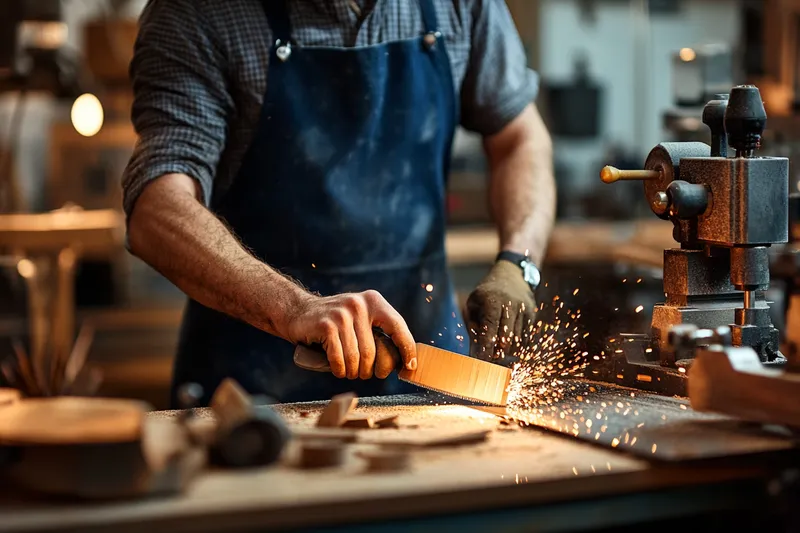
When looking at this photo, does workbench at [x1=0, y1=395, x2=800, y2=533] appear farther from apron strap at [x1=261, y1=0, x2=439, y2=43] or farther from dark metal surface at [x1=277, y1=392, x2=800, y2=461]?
apron strap at [x1=261, y1=0, x2=439, y2=43]

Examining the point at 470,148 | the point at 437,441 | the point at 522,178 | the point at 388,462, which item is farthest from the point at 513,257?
the point at 470,148

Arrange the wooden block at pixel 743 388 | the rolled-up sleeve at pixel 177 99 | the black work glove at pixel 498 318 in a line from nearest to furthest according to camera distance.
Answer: the wooden block at pixel 743 388 < the black work glove at pixel 498 318 < the rolled-up sleeve at pixel 177 99

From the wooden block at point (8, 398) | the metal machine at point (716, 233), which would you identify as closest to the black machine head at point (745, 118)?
the metal machine at point (716, 233)

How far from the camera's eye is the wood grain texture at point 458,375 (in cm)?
166

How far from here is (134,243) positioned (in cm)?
218

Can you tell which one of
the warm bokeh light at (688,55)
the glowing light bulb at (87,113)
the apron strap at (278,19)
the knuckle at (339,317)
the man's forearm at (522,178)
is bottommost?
the knuckle at (339,317)

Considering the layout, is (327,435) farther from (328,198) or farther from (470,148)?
(470,148)

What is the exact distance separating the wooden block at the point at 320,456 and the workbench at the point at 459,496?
15 mm

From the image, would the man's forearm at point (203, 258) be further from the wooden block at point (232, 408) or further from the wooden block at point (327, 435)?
the wooden block at point (232, 408)

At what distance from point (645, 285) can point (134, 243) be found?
106 inches

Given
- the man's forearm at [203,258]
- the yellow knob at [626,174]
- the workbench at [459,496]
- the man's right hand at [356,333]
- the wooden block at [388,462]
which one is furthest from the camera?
the man's forearm at [203,258]

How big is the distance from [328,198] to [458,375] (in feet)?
2.42

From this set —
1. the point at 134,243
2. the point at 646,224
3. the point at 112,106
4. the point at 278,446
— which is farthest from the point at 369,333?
the point at 112,106

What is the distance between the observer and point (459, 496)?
1180 millimetres
